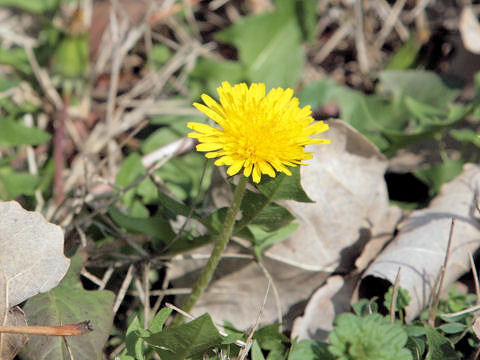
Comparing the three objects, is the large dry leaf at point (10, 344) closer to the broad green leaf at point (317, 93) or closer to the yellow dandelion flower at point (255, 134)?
the yellow dandelion flower at point (255, 134)

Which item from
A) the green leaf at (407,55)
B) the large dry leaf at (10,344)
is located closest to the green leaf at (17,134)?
A: the large dry leaf at (10,344)

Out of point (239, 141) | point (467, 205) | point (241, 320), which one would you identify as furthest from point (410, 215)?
point (239, 141)

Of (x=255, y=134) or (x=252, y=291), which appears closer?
(x=255, y=134)

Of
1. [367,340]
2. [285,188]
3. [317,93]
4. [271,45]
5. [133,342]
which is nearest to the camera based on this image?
[367,340]

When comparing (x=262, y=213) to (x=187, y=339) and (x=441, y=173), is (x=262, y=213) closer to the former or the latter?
(x=187, y=339)

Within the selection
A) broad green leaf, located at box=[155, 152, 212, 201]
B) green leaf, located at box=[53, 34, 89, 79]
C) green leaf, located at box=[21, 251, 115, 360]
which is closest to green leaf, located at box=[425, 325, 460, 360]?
green leaf, located at box=[21, 251, 115, 360]

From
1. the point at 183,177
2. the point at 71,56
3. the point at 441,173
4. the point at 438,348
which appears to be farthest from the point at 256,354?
the point at 71,56

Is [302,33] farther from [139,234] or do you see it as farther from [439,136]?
[139,234]
